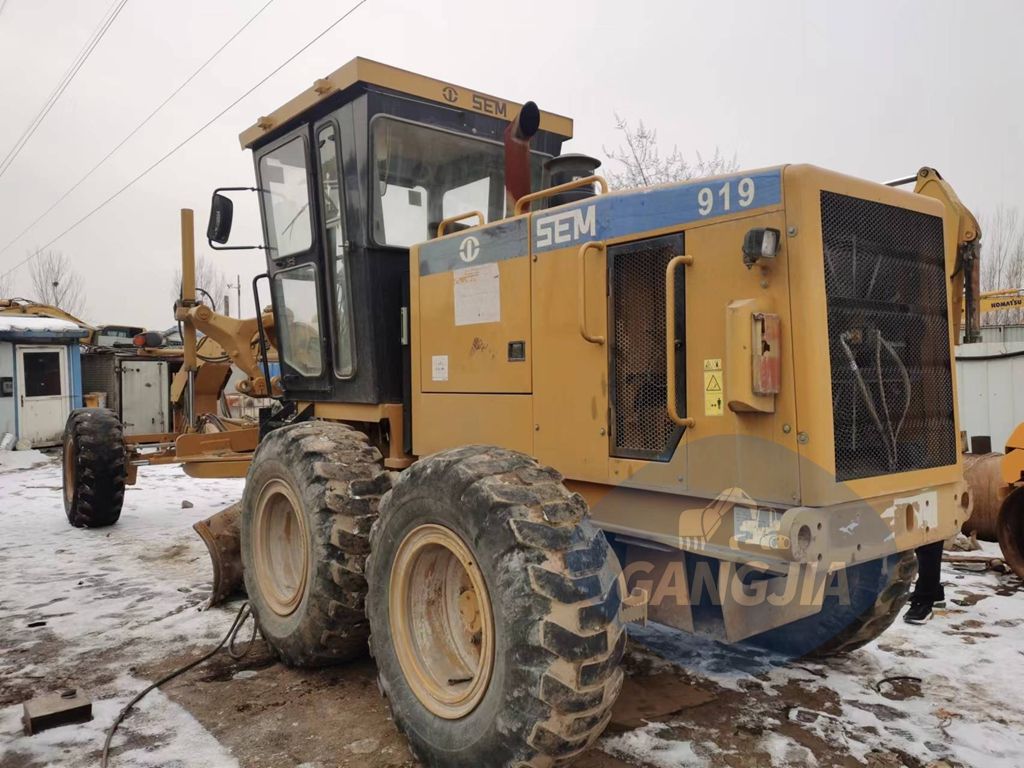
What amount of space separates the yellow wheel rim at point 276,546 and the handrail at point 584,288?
216cm

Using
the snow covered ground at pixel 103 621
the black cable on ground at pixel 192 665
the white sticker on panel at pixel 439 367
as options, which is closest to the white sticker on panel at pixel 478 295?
the white sticker on panel at pixel 439 367

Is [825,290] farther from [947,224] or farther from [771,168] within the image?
[947,224]

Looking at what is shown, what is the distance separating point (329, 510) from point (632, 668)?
6.07 ft

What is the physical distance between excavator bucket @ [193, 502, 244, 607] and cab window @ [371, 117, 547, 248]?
7.70 feet

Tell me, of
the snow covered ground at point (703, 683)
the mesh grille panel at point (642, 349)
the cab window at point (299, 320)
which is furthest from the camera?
the cab window at point (299, 320)

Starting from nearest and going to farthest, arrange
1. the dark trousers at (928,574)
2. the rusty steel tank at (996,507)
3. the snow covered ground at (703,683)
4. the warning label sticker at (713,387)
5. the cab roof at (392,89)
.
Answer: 1. the warning label sticker at (713,387)
2. the snow covered ground at (703,683)
3. the dark trousers at (928,574)
4. the cab roof at (392,89)
5. the rusty steel tank at (996,507)

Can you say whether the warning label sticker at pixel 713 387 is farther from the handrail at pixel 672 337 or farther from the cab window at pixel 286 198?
the cab window at pixel 286 198

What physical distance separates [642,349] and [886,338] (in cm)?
95

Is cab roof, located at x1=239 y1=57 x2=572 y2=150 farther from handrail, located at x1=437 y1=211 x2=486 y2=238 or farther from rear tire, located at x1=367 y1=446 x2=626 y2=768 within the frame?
rear tire, located at x1=367 y1=446 x2=626 y2=768

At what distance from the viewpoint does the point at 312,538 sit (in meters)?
3.99

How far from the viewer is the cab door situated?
489cm

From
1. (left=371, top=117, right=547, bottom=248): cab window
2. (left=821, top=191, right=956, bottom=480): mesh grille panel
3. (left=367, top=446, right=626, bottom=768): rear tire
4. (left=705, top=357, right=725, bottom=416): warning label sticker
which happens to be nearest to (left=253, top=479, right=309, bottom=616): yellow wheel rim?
(left=367, top=446, right=626, bottom=768): rear tire

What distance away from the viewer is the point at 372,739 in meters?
3.49

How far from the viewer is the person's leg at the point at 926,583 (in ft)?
12.0
